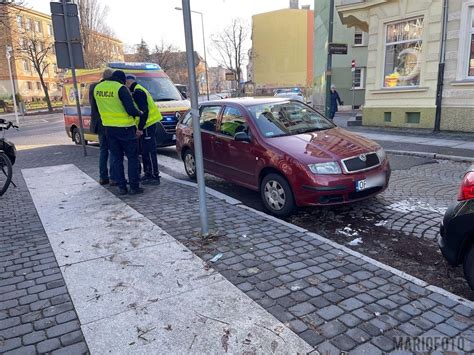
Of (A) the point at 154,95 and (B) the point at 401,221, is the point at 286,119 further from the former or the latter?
(A) the point at 154,95

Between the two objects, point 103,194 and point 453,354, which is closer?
point 453,354

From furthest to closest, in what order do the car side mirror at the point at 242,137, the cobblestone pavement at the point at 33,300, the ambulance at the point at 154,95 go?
the ambulance at the point at 154,95 → the car side mirror at the point at 242,137 → the cobblestone pavement at the point at 33,300

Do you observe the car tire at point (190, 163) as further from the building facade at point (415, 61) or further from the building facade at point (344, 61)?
the building facade at point (344, 61)

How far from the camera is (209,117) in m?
7.08

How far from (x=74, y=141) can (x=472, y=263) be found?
13.4 m

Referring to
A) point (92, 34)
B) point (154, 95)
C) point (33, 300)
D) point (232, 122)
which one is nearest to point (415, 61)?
point (154, 95)

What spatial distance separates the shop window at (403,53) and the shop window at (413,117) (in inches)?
42.0

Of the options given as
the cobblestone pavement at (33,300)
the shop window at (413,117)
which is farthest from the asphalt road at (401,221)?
the shop window at (413,117)

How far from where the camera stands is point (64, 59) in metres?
9.71

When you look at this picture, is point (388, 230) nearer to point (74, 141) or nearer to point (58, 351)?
point (58, 351)

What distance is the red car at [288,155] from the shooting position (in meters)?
5.00

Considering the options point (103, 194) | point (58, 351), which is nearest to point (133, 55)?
point (103, 194)

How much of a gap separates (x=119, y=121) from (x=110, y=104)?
0.95 feet

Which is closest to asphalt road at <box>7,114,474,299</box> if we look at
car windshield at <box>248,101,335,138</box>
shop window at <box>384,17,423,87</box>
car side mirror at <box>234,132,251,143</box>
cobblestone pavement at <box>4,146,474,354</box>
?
cobblestone pavement at <box>4,146,474,354</box>
